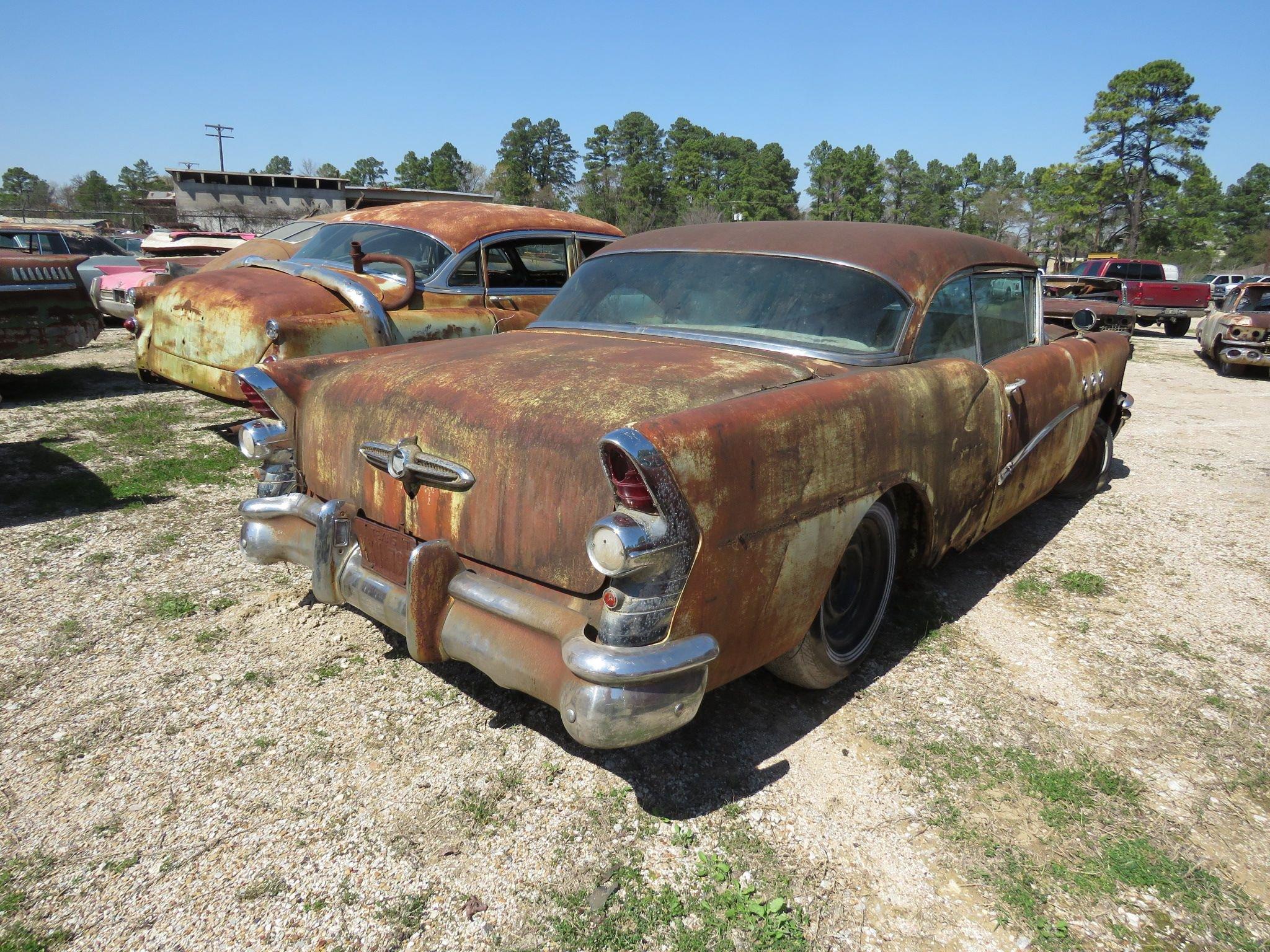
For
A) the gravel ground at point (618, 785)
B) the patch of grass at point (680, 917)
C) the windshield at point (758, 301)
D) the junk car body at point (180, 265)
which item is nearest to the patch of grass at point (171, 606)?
the gravel ground at point (618, 785)

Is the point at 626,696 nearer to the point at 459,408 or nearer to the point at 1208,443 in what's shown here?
the point at 459,408

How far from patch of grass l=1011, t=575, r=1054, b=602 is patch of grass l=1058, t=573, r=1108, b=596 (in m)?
0.08

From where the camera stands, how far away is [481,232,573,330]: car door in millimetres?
6105

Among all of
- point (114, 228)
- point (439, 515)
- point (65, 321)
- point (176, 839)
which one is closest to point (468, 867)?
point (176, 839)

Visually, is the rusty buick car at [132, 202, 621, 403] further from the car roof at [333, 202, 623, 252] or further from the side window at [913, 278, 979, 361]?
the side window at [913, 278, 979, 361]

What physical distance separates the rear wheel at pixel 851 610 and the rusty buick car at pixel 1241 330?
11.7 meters

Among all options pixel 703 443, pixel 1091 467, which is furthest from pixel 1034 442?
pixel 703 443

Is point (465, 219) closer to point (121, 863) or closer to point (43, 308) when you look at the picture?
point (43, 308)

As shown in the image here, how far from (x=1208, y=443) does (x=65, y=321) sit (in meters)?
10.3

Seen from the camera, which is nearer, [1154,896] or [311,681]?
[1154,896]

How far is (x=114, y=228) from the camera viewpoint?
137 feet

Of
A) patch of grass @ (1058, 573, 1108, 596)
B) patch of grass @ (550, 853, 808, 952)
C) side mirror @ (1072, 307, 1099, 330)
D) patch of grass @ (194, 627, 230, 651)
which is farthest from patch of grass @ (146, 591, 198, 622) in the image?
side mirror @ (1072, 307, 1099, 330)

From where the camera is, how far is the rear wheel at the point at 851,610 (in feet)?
8.95

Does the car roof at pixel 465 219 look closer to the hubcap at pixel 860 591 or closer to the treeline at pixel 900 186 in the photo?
the hubcap at pixel 860 591
